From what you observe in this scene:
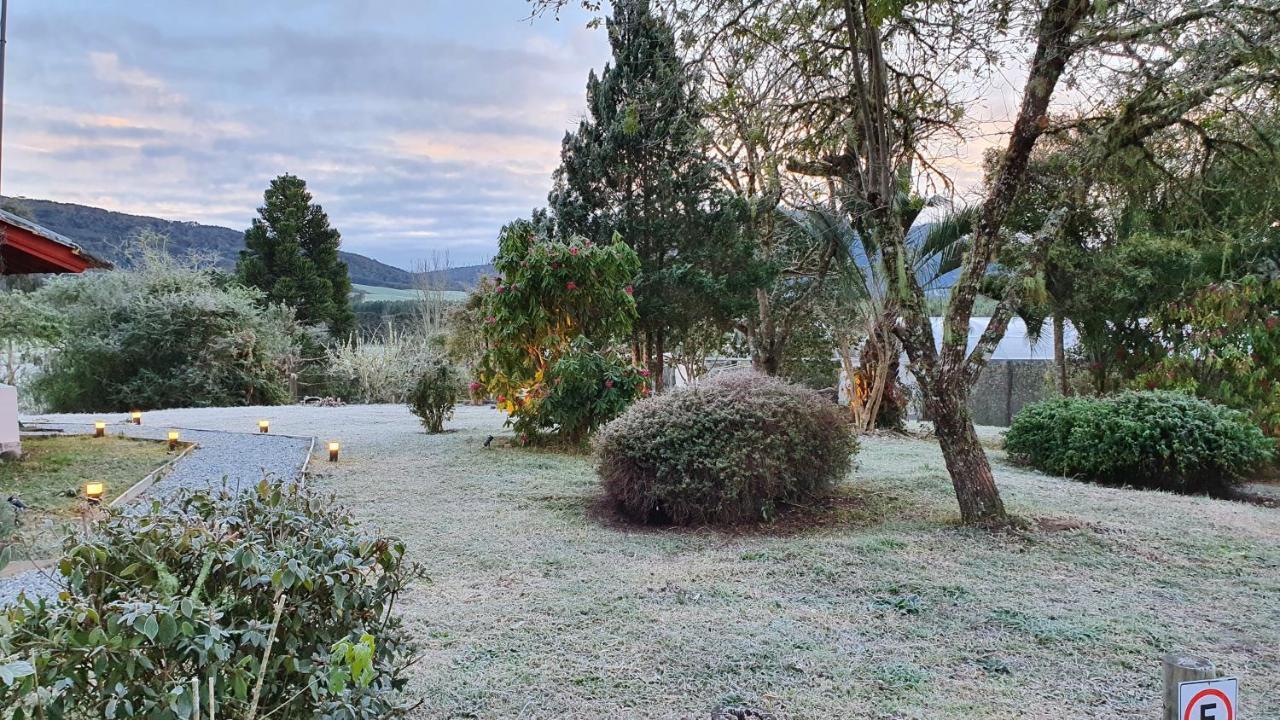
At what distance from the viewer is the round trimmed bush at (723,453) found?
4.57m

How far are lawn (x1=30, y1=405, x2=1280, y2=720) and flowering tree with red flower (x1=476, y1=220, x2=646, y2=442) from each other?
2.13 meters

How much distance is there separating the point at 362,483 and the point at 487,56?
478 cm

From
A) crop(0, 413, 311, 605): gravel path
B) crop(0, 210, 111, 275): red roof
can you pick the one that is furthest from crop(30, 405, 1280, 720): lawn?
crop(0, 210, 111, 275): red roof

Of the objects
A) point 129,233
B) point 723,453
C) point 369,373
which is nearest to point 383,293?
point 369,373

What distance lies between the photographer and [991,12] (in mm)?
4426

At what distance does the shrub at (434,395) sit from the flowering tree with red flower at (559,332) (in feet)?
3.88

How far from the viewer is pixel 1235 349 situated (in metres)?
7.29

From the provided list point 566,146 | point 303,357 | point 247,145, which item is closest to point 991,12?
point 566,146

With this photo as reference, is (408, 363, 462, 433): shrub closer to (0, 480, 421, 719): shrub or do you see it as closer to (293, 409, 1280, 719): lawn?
(293, 409, 1280, 719): lawn

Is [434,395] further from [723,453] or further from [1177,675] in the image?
[1177,675]

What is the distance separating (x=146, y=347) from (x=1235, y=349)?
17250 mm

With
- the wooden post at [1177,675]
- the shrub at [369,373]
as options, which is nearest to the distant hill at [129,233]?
the shrub at [369,373]

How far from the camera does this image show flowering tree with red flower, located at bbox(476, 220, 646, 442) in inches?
298

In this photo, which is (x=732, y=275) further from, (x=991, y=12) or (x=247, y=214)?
(x=247, y=214)
